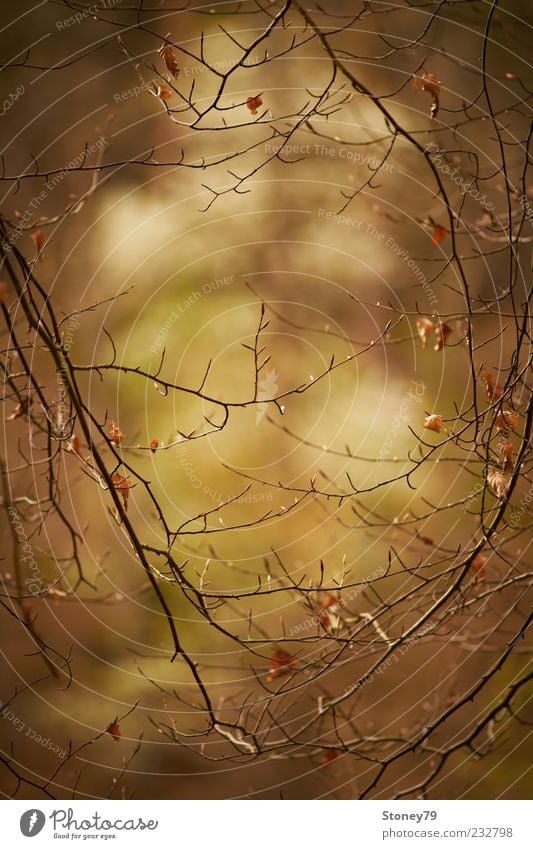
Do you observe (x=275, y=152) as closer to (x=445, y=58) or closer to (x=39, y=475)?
(x=445, y=58)

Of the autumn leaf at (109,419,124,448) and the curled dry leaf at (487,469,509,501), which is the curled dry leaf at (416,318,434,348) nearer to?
the curled dry leaf at (487,469,509,501)

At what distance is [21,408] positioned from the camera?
217 cm

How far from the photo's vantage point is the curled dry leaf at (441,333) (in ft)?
7.41

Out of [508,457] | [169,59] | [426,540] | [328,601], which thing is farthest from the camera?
[426,540]

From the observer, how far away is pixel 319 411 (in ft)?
7.97

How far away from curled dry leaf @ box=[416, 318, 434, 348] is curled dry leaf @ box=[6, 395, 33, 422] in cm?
117

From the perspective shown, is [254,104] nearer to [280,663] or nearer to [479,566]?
[479,566]

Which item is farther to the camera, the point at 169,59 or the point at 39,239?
the point at 39,239

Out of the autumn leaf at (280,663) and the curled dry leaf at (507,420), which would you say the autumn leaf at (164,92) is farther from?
the autumn leaf at (280,663)

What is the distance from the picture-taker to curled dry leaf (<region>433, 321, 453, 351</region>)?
2.26 m

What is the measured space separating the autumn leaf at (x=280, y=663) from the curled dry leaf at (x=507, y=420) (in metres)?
0.91

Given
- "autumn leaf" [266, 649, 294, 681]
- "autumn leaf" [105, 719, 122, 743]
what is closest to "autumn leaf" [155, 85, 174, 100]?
"autumn leaf" [266, 649, 294, 681]
